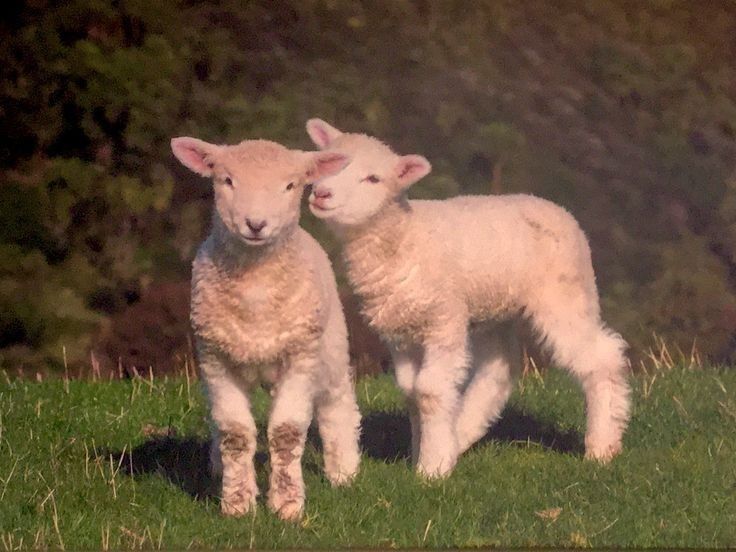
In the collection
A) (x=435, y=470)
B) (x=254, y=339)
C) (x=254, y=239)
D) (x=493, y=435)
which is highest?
(x=254, y=239)

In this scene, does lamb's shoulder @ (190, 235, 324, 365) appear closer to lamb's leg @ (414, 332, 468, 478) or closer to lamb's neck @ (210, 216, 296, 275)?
lamb's neck @ (210, 216, 296, 275)

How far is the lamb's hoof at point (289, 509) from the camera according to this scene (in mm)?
4473

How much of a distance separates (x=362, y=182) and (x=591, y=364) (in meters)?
1.11

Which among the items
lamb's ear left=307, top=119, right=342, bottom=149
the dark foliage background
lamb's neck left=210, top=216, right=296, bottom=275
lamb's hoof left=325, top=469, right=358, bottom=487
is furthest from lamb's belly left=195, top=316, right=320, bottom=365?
Result: the dark foliage background

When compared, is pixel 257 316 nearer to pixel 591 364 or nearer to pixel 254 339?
pixel 254 339

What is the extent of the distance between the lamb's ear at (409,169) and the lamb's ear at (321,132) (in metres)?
0.31

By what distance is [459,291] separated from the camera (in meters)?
5.25

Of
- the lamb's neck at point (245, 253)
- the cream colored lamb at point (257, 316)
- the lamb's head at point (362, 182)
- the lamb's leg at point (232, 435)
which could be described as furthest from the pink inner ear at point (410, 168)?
the lamb's leg at point (232, 435)

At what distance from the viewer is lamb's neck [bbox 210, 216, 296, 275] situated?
4.50 m

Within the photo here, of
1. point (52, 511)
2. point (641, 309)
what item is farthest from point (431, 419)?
point (641, 309)

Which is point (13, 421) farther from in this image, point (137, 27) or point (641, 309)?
point (641, 309)

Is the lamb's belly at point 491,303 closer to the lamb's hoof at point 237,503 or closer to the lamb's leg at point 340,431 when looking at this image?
the lamb's leg at point 340,431

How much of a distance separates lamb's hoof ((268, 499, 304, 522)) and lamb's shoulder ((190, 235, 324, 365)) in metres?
0.42

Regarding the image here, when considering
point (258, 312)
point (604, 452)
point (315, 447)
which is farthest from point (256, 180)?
point (604, 452)
